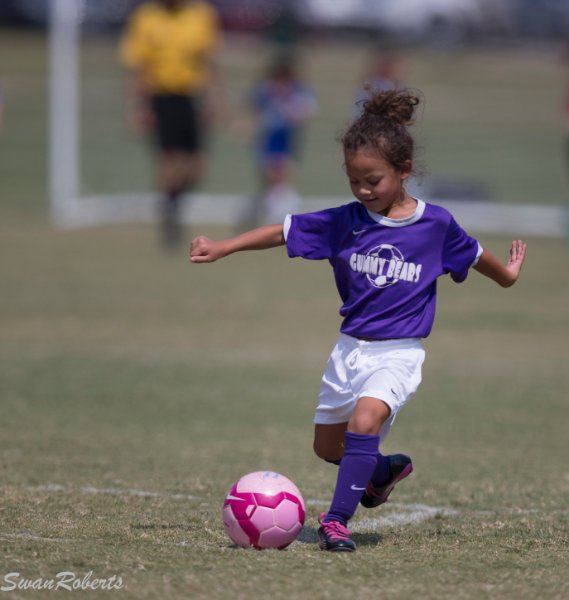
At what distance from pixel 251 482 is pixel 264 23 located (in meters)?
17.5

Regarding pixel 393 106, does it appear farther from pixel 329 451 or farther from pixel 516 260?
pixel 329 451

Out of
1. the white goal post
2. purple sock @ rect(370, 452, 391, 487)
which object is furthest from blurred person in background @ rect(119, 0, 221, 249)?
purple sock @ rect(370, 452, 391, 487)

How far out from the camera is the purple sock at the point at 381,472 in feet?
16.5

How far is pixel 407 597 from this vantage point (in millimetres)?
3957

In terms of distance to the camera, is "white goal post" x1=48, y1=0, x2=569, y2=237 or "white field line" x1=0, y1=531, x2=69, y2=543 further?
"white goal post" x1=48, y1=0, x2=569, y2=237

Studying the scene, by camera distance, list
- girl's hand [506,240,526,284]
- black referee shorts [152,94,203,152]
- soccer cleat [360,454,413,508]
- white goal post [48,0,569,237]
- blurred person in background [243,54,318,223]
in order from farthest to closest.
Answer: blurred person in background [243,54,318,223]
white goal post [48,0,569,237]
black referee shorts [152,94,203,152]
girl's hand [506,240,526,284]
soccer cleat [360,454,413,508]

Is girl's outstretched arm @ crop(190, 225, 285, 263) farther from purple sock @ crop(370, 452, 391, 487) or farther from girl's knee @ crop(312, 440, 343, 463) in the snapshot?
purple sock @ crop(370, 452, 391, 487)

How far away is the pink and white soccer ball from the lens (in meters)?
4.59

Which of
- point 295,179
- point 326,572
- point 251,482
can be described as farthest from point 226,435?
point 295,179

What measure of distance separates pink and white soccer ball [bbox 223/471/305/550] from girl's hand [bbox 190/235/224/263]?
91 cm

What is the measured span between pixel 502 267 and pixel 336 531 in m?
1.39

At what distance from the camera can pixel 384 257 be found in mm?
4883

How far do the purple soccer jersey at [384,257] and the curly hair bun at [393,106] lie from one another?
35 centimetres

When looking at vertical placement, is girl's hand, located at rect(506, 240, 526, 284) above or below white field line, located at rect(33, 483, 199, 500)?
above
